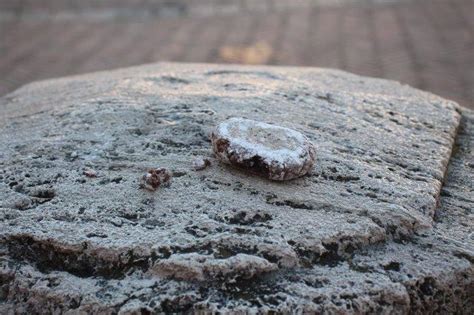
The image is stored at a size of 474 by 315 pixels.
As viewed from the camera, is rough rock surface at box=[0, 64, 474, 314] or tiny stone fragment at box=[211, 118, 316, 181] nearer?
rough rock surface at box=[0, 64, 474, 314]

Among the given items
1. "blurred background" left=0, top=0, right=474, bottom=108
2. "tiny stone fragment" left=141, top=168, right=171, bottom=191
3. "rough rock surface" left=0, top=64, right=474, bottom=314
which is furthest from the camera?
"blurred background" left=0, top=0, right=474, bottom=108

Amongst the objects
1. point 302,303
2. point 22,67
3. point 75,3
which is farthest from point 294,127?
point 75,3

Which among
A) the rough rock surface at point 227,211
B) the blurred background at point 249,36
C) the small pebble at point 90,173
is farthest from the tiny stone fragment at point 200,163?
the blurred background at point 249,36

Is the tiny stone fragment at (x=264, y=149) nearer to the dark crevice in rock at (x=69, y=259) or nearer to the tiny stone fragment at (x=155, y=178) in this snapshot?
the tiny stone fragment at (x=155, y=178)

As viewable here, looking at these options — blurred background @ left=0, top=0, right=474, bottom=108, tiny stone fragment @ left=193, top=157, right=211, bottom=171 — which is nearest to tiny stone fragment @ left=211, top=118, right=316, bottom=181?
tiny stone fragment @ left=193, top=157, right=211, bottom=171

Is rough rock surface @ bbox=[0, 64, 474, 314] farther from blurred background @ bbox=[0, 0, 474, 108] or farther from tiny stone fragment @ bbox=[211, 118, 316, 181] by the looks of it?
blurred background @ bbox=[0, 0, 474, 108]

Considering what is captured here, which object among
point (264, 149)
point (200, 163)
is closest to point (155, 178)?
point (200, 163)
